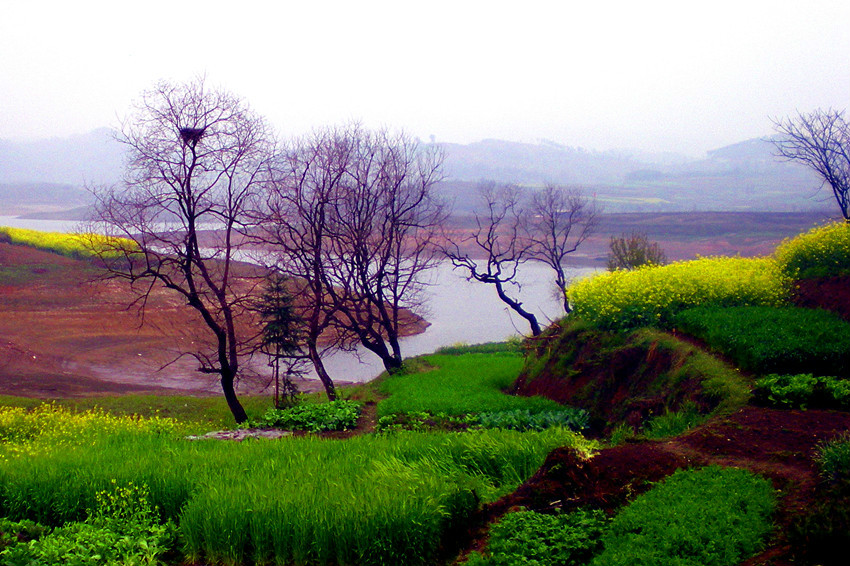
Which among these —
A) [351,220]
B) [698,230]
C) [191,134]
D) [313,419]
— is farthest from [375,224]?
[698,230]

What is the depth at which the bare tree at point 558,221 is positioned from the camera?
3884cm

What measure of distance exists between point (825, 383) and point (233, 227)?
55.0 ft

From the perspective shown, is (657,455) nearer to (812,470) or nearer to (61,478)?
(812,470)

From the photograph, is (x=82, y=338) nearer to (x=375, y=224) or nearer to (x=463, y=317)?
(x=375, y=224)

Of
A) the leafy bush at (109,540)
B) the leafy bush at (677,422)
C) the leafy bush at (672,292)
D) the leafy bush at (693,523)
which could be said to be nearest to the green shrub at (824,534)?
the leafy bush at (693,523)

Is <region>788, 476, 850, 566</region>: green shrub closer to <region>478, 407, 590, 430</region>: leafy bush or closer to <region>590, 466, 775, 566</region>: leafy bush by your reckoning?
<region>590, 466, 775, 566</region>: leafy bush

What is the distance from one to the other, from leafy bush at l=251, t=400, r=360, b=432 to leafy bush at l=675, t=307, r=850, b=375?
6.79 meters

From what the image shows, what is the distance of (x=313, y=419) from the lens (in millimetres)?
13133

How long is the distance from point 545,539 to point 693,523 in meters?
1.04

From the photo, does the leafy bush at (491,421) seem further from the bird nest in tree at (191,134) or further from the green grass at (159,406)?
the bird nest in tree at (191,134)

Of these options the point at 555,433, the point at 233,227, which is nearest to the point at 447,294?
the point at 233,227

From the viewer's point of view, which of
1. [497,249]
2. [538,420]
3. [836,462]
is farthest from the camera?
[497,249]

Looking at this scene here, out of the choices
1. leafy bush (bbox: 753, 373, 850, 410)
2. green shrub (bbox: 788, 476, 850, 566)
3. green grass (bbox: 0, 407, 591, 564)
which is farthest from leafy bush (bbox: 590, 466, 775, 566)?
leafy bush (bbox: 753, 373, 850, 410)

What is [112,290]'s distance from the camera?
43625 mm
